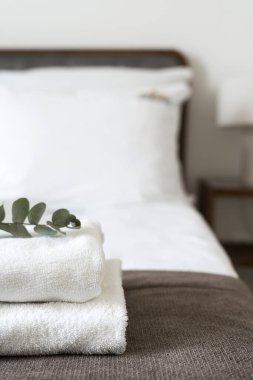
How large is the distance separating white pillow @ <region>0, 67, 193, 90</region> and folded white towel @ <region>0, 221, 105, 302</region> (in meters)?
1.31

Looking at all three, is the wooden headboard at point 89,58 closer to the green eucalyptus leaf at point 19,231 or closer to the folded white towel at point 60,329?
the green eucalyptus leaf at point 19,231

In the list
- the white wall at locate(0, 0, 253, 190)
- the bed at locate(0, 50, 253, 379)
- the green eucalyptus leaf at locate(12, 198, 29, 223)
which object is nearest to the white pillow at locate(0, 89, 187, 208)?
the bed at locate(0, 50, 253, 379)

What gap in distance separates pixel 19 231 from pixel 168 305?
28 centimetres

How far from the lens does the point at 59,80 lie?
6.63ft

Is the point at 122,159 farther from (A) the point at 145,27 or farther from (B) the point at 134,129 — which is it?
(A) the point at 145,27

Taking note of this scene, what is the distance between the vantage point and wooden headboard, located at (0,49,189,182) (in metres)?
2.18

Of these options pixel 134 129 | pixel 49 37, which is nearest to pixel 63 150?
pixel 134 129

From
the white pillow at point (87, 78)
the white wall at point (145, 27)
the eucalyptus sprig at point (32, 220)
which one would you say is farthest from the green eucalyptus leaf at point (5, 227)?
the white wall at point (145, 27)

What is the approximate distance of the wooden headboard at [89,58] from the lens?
2.18 m

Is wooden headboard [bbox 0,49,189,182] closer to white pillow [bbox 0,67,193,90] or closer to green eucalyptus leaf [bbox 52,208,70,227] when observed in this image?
white pillow [bbox 0,67,193,90]

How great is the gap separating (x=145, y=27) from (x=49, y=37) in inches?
15.5

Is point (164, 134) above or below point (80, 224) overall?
below

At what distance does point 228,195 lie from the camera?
211cm

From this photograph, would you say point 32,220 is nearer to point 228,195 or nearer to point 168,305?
point 168,305
